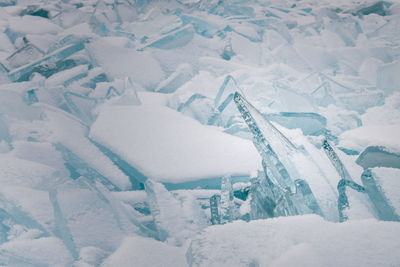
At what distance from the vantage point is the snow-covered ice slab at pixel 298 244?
0.62 meters

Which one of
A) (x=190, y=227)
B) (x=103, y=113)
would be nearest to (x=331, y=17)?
(x=103, y=113)

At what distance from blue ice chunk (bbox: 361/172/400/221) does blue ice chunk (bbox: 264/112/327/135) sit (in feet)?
1.79

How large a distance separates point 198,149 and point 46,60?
144cm

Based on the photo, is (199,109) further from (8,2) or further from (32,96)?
(8,2)

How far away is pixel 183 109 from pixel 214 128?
0.25m

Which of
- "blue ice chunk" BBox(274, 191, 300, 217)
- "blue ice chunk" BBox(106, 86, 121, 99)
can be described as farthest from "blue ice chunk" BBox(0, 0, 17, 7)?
"blue ice chunk" BBox(274, 191, 300, 217)

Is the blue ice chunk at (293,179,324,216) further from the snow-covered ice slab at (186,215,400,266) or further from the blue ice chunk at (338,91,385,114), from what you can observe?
the blue ice chunk at (338,91,385,114)

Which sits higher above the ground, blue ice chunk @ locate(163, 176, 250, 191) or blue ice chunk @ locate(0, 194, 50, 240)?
blue ice chunk @ locate(163, 176, 250, 191)

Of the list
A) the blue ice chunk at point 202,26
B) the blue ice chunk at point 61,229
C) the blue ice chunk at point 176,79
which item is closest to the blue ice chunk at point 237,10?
the blue ice chunk at point 202,26

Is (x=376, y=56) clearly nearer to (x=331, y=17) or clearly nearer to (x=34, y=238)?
(x=331, y=17)

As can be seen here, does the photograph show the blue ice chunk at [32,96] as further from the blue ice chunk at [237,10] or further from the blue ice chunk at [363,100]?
the blue ice chunk at [237,10]

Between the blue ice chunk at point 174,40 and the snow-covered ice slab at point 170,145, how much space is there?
88cm

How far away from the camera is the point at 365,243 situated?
645 mm

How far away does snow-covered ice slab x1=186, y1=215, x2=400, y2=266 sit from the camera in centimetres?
62
